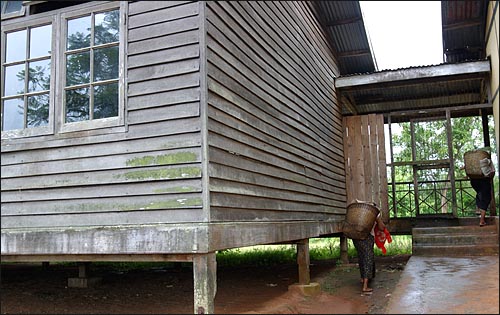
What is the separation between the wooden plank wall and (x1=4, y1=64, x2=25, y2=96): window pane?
8.65 metres

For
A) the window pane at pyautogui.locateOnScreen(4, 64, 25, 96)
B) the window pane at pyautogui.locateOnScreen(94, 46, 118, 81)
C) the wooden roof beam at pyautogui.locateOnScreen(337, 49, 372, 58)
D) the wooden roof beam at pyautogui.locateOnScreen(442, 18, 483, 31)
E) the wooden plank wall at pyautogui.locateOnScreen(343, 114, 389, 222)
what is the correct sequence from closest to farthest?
1. the window pane at pyautogui.locateOnScreen(94, 46, 118, 81)
2. the window pane at pyautogui.locateOnScreen(4, 64, 25, 96)
3. the wooden roof beam at pyautogui.locateOnScreen(442, 18, 483, 31)
4. the wooden plank wall at pyautogui.locateOnScreen(343, 114, 389, 222)
5. the wooden roof beam at pyautogui.locateOnScreen(337, 49, 372, 58)

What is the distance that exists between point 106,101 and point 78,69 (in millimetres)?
637

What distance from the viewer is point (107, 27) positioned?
5609 millimetres

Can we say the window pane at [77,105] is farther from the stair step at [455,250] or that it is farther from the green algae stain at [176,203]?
the stair step at [455,250]

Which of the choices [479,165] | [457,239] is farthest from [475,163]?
[457,239]

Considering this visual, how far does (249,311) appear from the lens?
6.23 meters

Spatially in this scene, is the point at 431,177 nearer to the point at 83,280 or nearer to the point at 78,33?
the point at 83,280

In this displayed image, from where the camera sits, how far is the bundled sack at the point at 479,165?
900 centimetres

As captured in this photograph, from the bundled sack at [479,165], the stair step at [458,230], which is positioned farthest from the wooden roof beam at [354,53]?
the stair step at [458,230]

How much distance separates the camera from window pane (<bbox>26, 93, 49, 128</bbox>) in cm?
580

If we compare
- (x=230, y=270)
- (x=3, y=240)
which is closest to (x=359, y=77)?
(x=230, y=270)

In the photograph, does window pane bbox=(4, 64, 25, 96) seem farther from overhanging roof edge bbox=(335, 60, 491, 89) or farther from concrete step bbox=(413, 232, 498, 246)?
overhanging roof edge bbox=(335, 60, 491, 89)

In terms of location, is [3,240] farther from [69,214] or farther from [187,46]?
[187,46]

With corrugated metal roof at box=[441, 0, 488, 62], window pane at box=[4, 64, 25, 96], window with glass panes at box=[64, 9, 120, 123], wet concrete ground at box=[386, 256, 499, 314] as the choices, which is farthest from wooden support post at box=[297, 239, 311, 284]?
corrugated metal roof at box=[441, 0, 488, 62]
